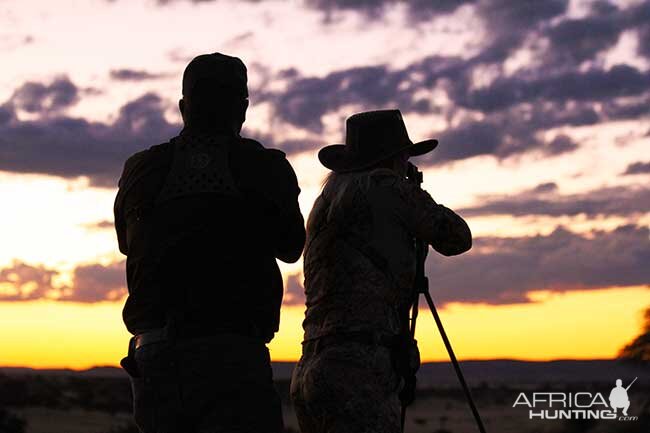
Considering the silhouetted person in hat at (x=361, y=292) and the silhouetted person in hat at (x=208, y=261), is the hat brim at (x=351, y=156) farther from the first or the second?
the silhouetted person in hat at (x=208, y=261)

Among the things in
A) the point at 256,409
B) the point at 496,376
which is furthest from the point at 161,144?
the point at 496,376

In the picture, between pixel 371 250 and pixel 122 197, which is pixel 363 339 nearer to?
pixel 371 250

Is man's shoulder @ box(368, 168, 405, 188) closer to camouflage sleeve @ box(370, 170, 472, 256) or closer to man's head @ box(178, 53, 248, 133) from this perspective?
camouflage sleeve @ box(370, 170, 472, 256)

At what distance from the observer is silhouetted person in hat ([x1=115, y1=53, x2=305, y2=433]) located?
5.14 meters

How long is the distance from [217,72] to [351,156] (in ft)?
4.22

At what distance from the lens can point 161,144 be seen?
5570 millimetres

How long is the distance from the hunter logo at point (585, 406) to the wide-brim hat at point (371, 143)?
39.4 ft

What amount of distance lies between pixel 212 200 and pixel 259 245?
10.7 inches

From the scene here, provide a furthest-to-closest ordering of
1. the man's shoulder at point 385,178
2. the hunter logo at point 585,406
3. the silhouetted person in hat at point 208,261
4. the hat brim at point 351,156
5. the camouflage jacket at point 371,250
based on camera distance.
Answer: the hunter logo at point 585,406 → the hat brim at point 351,156 → the man's shoulder at point 385,178 → the camouflage jacket at point 371,250 → the silhouetted person in hat at point 208,261

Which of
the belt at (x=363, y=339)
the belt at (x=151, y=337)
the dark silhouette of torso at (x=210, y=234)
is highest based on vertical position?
the dark silhouette of torso at (x=210, y=234)

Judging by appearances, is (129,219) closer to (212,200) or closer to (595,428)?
(212,200)

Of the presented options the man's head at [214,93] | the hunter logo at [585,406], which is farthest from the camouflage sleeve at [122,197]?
the hunter logo at [585,406]

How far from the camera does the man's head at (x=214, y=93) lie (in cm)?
554

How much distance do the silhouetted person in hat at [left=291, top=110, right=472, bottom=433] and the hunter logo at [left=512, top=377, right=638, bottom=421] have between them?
484 inches
